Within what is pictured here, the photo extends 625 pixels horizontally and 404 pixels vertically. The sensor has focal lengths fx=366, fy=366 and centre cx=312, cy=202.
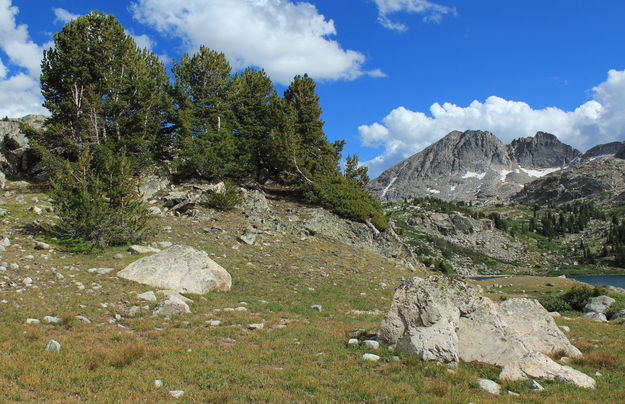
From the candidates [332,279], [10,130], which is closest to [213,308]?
[332,279]

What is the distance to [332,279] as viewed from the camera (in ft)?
84.3

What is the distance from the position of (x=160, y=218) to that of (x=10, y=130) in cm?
2658

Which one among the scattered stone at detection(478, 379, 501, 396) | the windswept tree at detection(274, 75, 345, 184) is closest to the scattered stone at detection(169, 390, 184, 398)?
the scattered stone at detection(478, 379, 501, 396)

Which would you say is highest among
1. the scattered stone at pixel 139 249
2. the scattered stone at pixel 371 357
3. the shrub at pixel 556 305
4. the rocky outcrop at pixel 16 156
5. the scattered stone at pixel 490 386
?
the rocky outcrop at pixel 16 156

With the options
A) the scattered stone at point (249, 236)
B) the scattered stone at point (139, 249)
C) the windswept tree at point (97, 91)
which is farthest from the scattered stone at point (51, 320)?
the windswept tree at point (97, 91)

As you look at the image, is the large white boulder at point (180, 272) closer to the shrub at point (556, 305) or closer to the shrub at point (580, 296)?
the shrub at point (556, 305)

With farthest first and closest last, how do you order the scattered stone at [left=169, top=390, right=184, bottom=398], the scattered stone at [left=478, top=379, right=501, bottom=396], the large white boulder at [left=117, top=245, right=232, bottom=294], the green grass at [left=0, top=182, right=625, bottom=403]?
the large white boulder at [left=117, top=245, right=232, bottom=294] < the scattered stone at [left=478, top=379, right=501, bottom=396] < the green grass at [left=0, top=182, right=625, bottom=403] < the scattered stone at [left=169, top=390, right=184, bottom=398]

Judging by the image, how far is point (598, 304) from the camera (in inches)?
1067

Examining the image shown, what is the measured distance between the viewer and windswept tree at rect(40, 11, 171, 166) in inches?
1492

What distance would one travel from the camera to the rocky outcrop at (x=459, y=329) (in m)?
11.1

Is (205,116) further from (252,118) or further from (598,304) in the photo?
(598,304)

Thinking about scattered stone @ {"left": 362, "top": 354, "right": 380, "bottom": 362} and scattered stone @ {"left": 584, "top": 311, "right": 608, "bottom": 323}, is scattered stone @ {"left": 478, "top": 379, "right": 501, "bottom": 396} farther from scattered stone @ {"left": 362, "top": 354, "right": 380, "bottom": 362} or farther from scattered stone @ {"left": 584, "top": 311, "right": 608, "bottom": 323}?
scattered stone @ {"left": 584, "top": 311, "right": 608, "bottom": 323}

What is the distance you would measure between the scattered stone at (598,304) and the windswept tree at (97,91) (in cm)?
4339

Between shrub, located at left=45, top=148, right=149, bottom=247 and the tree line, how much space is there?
9.53 m
